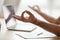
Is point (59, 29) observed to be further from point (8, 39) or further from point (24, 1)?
point (24, 1)

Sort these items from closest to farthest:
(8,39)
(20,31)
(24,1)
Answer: (8,39), (20,31), (24,1)

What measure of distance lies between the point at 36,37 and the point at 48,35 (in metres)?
0.09

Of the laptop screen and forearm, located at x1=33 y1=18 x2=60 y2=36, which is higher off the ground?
the laptop screen

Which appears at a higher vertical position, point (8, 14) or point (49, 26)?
point (8, 14)

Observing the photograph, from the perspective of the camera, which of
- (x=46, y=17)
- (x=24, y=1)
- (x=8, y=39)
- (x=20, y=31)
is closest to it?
(x=8, y=39)

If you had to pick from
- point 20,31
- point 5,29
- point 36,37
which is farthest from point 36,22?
point 5,29

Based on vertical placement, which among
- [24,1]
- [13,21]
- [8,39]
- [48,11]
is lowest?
[8,39]

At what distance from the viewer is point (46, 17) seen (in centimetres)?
128

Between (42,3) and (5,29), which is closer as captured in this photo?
(5,29)

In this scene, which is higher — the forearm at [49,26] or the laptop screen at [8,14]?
the laptop screen at [8,14]

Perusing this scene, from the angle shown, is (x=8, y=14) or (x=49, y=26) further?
(x=8, y=14)

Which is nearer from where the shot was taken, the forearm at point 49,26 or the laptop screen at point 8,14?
the forearm at point 49,26

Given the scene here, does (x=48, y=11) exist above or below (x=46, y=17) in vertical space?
above

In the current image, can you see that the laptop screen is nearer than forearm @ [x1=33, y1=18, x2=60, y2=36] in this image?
No
